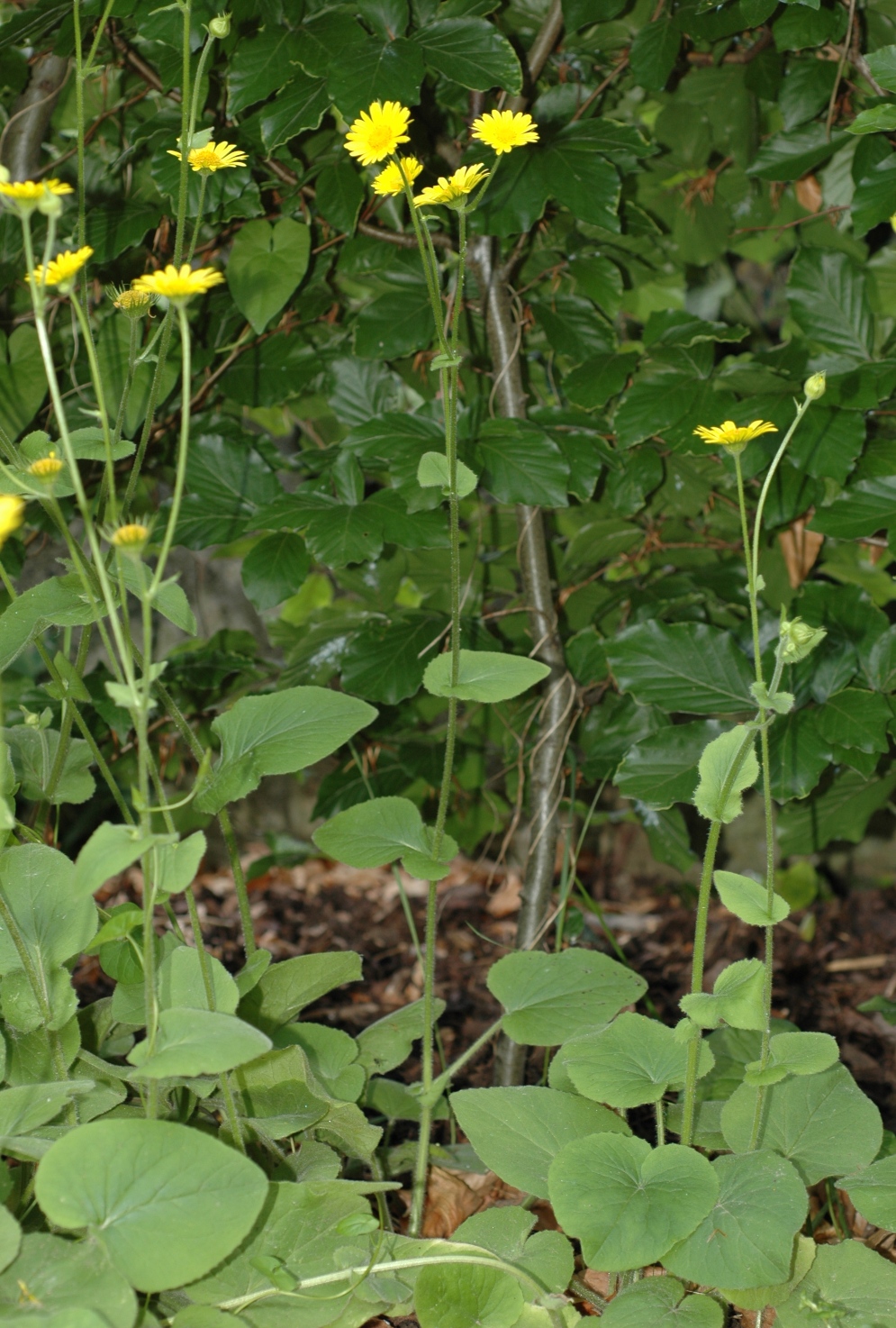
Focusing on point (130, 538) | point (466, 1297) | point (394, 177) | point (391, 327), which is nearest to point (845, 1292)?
point (466, 1297)

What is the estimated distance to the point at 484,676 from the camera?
0.81 meters

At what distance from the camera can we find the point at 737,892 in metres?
0.74

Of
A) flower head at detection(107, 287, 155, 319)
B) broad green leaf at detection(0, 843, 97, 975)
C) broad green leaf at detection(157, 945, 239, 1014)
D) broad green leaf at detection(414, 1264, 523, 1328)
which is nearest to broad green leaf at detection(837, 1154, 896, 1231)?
broad green leaf at detection(414, 1264, 523, 1328)

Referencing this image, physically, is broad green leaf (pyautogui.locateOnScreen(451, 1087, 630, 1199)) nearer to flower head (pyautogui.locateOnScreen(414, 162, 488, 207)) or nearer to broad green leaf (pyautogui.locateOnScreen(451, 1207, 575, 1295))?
broad green leaf (pyautogui.locateOnScreen(451, 1207, 575, 1295))

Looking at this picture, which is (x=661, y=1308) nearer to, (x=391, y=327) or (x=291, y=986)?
(x=291, y=986)

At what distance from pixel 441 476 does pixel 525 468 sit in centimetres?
37

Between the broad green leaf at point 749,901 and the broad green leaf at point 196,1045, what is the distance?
0.31m

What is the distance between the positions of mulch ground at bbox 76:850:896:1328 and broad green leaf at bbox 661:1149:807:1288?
61 centimetres

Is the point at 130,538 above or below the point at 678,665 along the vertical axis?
above

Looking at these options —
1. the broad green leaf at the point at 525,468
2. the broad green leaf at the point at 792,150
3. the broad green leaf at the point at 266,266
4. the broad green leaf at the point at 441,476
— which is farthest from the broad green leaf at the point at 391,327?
the broad green leaf at the point at 441,476

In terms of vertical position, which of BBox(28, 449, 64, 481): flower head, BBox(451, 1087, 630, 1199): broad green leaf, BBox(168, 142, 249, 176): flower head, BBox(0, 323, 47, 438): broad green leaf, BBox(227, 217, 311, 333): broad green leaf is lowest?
BBox(451, 1087, 630, 1199): broad green leaf

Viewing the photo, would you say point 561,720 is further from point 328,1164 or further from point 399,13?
point 399,13

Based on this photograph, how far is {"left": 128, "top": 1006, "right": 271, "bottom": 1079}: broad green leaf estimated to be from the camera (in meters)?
0.59

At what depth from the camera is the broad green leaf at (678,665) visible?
1135mm
